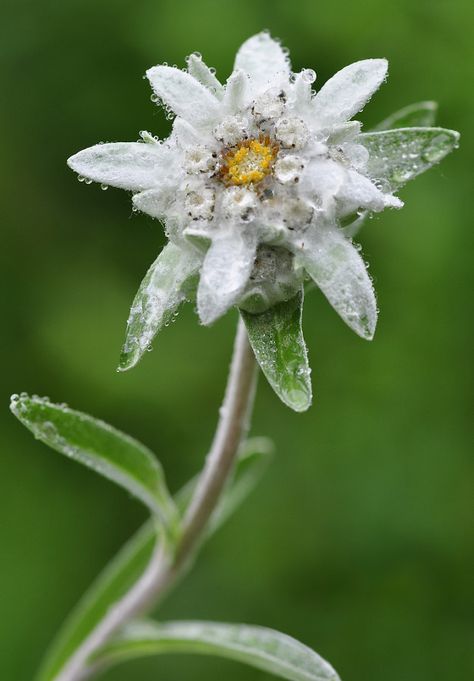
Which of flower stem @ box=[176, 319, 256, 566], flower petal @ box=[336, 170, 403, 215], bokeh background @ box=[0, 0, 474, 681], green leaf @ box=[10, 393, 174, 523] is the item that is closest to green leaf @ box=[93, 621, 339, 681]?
flower stem @ box=[176, 319, 256, 566]

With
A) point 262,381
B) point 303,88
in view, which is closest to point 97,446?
point 303,88

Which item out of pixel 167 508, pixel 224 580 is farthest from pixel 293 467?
pixel 167 508

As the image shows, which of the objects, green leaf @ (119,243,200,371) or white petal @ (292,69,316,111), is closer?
green leaf @ (119,243,200,371)

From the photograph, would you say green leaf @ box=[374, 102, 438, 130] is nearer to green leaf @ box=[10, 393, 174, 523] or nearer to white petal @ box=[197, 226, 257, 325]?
white petal @ box=[197, 226, 257, 325]

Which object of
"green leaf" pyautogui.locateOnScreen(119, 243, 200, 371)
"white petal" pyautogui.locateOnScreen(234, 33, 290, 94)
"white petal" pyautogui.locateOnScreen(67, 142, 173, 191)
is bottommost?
"green leaf" pyautogui.locateOnScreen(119, 243, 200, 371)

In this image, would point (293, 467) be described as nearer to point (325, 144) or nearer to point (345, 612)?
point (345, 612)

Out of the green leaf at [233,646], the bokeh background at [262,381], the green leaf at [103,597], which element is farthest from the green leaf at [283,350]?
the bokeh background at [262,381]

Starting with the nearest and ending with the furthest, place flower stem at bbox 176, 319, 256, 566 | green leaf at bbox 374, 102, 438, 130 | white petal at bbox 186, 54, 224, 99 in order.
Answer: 1. white petal at bbox 186, 54, 224, 99
2. flower stem at bbox 176, 319, 256, 566
3. green leaf at bbox 374, 102, 438, 130
